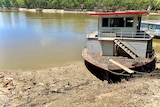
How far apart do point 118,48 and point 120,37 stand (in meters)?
0.73

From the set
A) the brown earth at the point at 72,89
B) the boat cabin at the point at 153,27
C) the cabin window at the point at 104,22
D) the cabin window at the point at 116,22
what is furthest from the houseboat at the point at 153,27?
the brown earth at the point at 72,89

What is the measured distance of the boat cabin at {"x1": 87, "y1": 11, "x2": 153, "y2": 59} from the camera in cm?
1145

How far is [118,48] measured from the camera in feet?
39.3

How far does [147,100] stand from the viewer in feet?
19.1

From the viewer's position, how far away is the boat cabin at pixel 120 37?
37.6 ft

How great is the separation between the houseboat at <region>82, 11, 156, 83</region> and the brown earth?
2.43 ft

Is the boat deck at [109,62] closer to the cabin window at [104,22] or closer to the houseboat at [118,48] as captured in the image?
the houseboat at [118,48]

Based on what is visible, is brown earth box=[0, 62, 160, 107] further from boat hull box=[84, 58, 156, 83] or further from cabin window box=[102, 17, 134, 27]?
cabin window box=[102, 17, 134, 27]

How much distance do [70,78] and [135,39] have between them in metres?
4.57

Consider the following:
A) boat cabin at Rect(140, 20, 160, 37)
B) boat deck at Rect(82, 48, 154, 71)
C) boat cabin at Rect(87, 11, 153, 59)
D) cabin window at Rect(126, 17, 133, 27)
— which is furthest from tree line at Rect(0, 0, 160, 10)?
boat deck at Rect(82, 48, 154, 71)

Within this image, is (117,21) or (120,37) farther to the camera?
(117,21)

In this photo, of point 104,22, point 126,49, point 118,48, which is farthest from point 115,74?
point 104,22

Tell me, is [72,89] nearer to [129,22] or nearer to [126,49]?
[126,49]

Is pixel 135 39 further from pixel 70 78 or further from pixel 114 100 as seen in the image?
pixel 114 100
